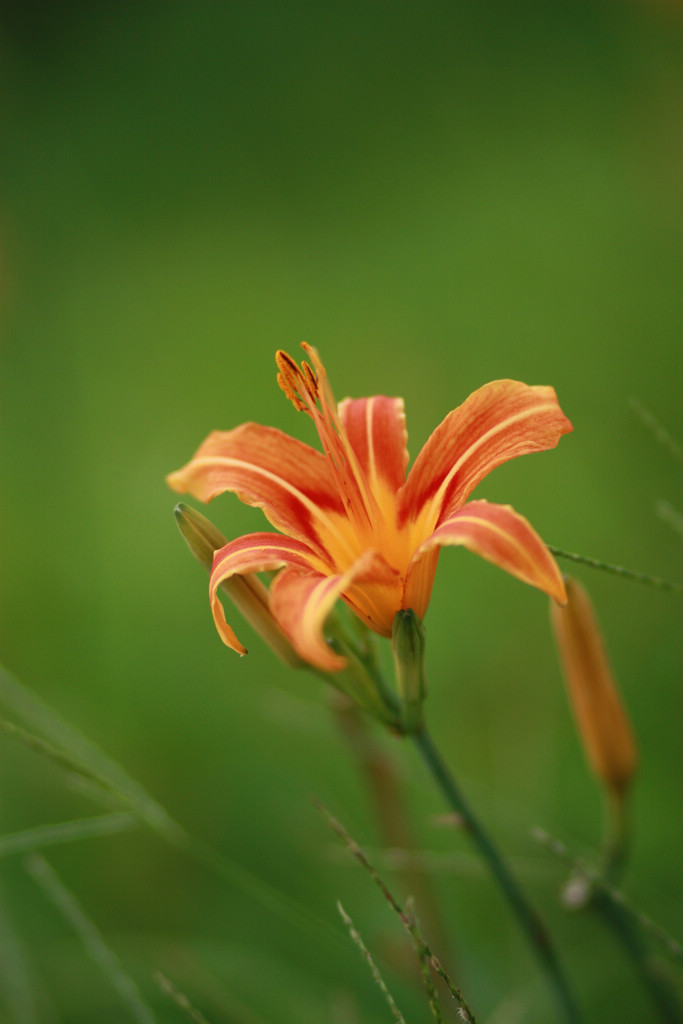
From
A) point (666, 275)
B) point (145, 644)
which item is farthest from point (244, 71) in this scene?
point (145, 644)

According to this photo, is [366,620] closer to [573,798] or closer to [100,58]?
[573,798]

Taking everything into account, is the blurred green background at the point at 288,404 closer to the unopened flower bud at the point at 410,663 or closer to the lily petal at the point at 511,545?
the unopened flower bud at the point at 410,663

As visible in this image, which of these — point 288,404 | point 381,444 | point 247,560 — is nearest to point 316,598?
point 247,560

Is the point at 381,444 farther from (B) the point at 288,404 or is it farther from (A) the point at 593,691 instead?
(B) the point at 288,404

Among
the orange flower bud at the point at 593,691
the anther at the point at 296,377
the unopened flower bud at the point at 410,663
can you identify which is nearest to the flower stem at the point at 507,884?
the unopened flower bud at the point at 410,663

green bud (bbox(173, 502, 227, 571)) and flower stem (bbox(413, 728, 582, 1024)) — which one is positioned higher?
green bud (bbox(173, 502, 227, 571))

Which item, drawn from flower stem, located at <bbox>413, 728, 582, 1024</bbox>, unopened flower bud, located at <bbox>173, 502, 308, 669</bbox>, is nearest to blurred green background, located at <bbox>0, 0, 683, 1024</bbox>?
flower stem, located at <bbox>413, 728, 582, 1024</bbox>

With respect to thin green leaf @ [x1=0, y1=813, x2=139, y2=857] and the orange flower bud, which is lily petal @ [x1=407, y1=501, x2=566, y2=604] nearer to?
the orange flower bud
